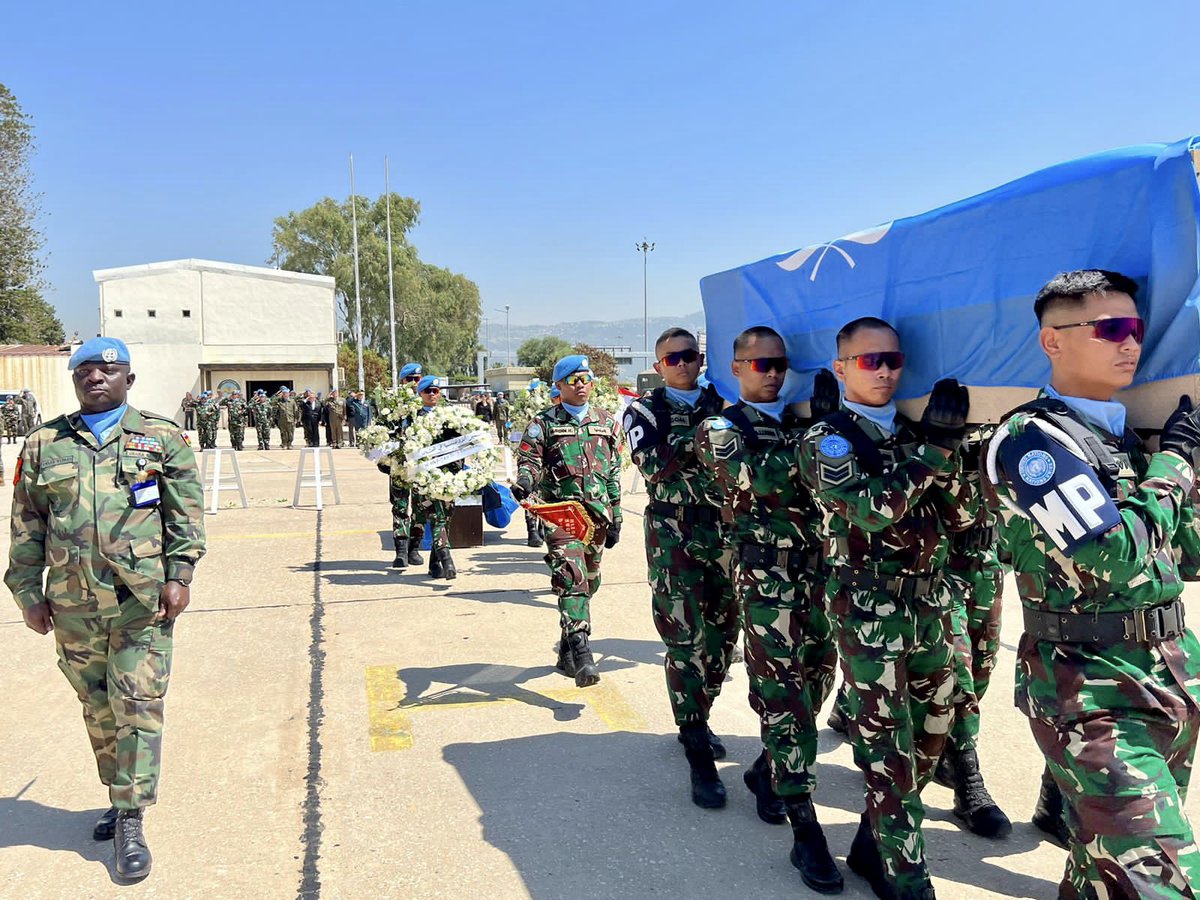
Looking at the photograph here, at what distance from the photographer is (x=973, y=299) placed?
2.86 meters

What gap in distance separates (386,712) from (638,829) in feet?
6.32

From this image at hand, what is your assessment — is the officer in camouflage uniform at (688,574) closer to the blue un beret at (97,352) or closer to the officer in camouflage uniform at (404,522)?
the blue un beret at (97,352)

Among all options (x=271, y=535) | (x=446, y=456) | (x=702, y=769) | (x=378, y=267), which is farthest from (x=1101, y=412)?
(x=378, y=267)

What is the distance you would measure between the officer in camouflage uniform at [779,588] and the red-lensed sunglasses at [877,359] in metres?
0.49

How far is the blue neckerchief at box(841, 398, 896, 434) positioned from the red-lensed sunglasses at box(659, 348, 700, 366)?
131 cm

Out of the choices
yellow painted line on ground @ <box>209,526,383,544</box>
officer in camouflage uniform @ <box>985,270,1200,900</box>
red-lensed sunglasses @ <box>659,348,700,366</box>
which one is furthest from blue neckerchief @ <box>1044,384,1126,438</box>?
yellow painted line on ground @ <box>209,526,383,544</box>

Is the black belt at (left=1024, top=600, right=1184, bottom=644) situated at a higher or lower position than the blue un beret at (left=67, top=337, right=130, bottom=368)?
lower

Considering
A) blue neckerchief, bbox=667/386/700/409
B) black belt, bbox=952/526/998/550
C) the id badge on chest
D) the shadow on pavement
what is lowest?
the shadow on pavement

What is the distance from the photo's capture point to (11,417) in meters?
29.4

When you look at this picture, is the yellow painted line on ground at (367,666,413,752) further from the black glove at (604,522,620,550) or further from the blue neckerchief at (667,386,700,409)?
the blue neckerchief at (667,386,700,409)

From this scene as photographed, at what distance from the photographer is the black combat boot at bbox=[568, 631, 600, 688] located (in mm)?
5023

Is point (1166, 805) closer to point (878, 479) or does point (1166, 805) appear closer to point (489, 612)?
point (878, 479)

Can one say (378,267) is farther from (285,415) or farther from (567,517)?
(567,517)

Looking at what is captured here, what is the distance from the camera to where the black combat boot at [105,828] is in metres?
3.52
